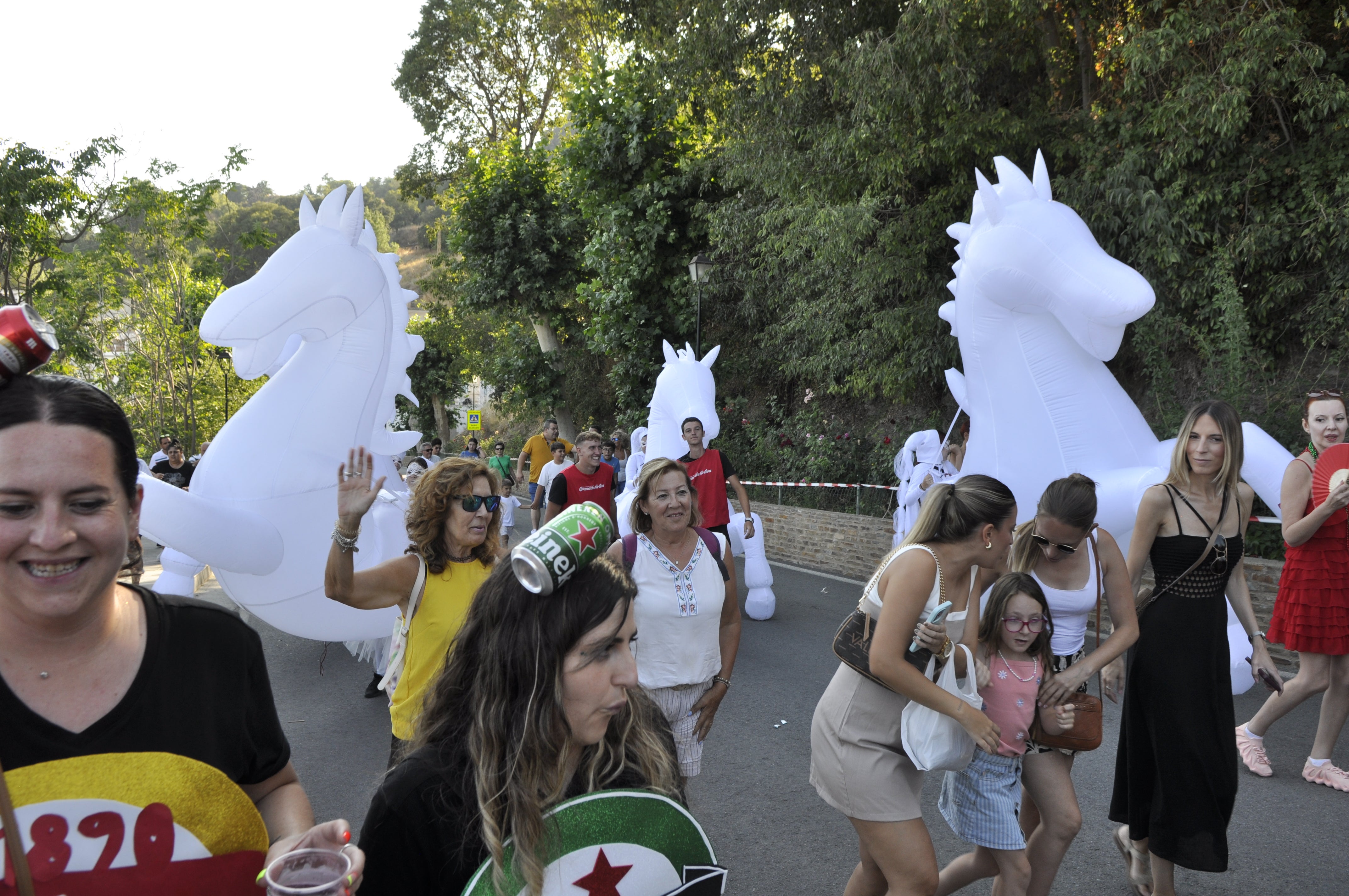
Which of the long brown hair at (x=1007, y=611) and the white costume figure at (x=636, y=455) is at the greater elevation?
the long brown hair at (x=1007, y=611)

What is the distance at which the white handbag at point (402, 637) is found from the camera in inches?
125

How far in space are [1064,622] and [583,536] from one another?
231 centimetres

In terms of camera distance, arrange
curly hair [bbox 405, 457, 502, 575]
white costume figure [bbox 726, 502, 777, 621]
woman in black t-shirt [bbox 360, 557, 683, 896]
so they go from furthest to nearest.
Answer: white costume figure [bbox 726, 502, 777, 621] < curly hair [bbox 405, 457, 502, 575] < woman in black t-shirt [bbox 360, 557, 683, 896]

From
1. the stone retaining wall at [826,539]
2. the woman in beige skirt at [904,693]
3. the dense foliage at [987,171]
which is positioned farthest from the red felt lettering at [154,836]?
the dense foliage at [987,171]

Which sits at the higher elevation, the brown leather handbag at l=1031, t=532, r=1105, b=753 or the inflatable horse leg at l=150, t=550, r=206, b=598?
the brown leather handbag at l=1031, t=532, r=1105, b=753

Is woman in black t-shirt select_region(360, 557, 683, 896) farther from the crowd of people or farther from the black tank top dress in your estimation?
the black tank top dress

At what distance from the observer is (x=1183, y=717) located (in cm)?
330

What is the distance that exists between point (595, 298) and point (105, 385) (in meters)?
10.0

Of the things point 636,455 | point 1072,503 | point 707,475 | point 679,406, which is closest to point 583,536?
point 1072,503

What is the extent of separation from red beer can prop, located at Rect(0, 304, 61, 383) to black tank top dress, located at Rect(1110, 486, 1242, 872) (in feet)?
11.0

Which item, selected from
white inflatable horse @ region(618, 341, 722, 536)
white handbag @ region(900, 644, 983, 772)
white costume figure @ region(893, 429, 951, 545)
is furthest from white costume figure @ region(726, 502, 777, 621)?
white handbag @ region(900, 644, 983, 772)

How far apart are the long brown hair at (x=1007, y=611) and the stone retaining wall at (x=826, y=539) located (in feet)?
21.7

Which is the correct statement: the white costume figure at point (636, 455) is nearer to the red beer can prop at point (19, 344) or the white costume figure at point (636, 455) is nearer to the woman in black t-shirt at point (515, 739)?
the woman in black t-shirt at point (515, 739)

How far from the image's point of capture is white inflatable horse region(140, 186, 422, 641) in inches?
185
